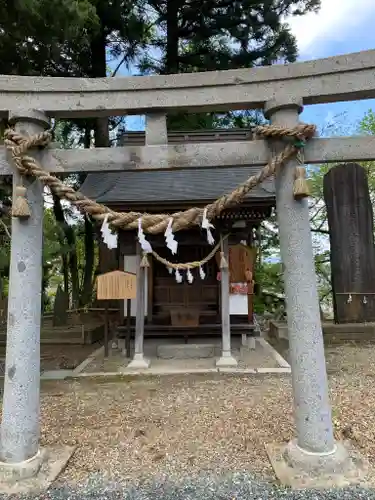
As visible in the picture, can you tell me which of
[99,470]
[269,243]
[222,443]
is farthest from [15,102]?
[269,243]

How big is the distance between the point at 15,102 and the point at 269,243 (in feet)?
42.5

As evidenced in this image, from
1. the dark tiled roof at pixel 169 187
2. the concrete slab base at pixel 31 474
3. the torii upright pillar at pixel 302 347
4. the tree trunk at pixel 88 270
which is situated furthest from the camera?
the tree trunk at pixel 88 270

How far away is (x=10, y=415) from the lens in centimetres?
261

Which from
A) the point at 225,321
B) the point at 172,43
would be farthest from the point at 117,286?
the point at 172,43

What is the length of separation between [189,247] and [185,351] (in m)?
2.14

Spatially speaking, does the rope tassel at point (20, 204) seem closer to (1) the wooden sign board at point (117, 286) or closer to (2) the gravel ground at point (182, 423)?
(2) the gravel ground at point (182, 423)

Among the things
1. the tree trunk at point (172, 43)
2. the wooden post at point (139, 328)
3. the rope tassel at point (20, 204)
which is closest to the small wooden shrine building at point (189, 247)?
the wooden post at point (139, 328)

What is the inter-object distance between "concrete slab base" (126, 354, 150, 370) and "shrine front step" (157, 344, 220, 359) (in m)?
0.59

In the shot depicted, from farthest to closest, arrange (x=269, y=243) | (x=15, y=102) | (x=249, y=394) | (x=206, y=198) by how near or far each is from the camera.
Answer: (x=269, y=243)
(x=206, y=198)
(x=249, y=394)
(x=15, y=102)

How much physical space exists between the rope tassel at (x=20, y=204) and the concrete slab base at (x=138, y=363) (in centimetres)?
436

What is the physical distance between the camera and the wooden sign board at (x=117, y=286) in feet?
21.7

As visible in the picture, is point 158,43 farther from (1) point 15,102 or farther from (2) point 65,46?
(1) point 15,102

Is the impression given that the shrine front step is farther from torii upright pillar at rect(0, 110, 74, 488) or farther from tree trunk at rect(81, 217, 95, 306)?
tree trunk at rect(81, 217, 95, 306)

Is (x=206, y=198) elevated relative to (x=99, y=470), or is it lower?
elevated
